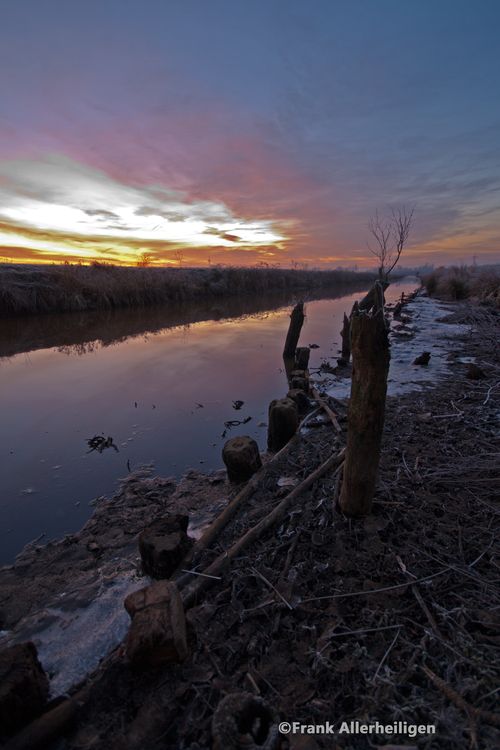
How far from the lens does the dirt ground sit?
1.38m

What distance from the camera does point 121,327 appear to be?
536 inches

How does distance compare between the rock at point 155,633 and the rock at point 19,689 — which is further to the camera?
the rock at point 155,633

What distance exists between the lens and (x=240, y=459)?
3.56m

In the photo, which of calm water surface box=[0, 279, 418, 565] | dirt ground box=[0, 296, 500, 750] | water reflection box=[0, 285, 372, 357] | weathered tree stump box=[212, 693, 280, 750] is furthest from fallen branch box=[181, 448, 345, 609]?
water reflection box=[0, 285, 372, 357]

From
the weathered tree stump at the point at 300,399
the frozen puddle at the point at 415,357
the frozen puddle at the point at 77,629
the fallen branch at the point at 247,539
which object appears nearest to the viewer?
the frozen puddle at the point at 77,629

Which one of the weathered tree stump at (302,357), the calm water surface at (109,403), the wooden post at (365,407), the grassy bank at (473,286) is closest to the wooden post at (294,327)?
the calm water surface at (109,403)

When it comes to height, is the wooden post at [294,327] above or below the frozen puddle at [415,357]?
above

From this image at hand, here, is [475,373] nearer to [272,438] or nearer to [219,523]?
[272,438]

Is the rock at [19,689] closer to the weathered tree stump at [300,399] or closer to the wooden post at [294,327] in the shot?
the weathered tree stump at [300,399]

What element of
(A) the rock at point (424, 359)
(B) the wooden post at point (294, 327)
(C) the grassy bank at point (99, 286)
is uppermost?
(C) the grassy bank at point (99, 286)

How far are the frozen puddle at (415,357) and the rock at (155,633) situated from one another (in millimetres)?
4978

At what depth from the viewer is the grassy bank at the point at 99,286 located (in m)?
14.9

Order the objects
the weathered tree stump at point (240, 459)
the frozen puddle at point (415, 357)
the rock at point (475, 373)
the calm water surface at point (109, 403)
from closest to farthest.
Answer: the weathered tree stump at point (240, 459) < the calm water surface at point (109, 403) < the rock at point (475, 373) < the frozen puddle at point (415, 357)

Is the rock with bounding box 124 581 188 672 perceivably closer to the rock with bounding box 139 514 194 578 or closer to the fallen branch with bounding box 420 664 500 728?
the rock with bounding box 139 514 194 578
